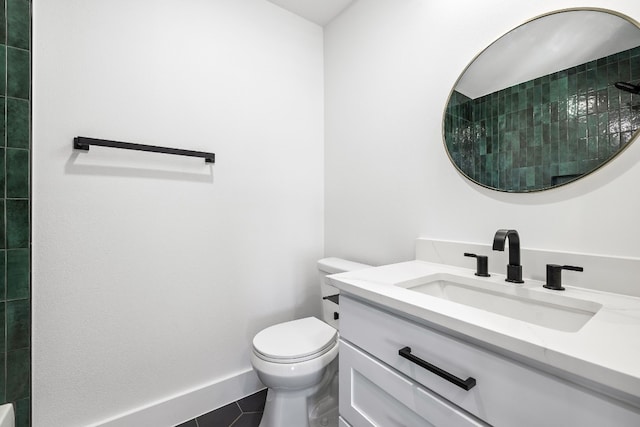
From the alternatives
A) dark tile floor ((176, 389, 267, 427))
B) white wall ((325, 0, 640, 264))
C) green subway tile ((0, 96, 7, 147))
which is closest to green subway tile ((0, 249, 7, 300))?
green subway tile ((0, 96, 7, 147))

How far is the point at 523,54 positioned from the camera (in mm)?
1032

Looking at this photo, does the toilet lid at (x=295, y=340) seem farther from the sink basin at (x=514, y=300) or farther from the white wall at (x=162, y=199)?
the sink basin at (x=514, y=300)

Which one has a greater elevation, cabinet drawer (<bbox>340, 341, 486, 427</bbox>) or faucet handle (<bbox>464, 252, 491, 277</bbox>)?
faucet handle (<bbox>464, 252, 491, 277</bbox>)

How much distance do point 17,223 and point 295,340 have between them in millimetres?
1228

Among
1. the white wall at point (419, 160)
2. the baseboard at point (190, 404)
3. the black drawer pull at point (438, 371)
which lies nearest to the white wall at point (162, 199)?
the baseboard at point (190, 404)

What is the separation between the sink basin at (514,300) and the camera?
2.56 ft

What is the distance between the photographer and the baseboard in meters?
1.33

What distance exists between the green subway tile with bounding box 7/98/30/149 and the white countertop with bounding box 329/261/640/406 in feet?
4.51

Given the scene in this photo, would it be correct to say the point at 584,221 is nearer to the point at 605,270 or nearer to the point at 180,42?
the point at 605,270

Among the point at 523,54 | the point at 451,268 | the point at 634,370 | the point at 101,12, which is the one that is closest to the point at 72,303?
the point at 101,12

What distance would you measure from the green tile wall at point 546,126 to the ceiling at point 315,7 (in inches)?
43.8

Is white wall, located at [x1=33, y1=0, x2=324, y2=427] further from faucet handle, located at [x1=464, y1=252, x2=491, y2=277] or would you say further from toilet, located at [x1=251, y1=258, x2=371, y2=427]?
faucet handle, located at [x1=464, y1=252, x2=491, y2=277]

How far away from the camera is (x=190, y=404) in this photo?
1472 millimetres

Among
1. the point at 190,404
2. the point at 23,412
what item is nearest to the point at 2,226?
the point at 23,412
